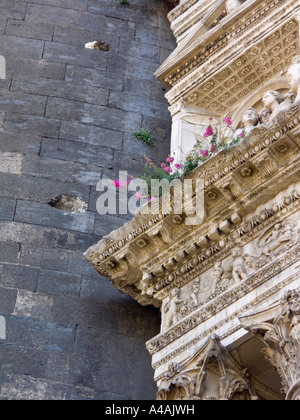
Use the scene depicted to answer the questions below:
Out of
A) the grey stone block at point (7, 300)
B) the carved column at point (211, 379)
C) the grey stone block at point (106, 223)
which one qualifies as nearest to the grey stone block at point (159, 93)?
the grey stone block at point (106, 223)

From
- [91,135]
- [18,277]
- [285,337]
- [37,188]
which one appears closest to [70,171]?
[37,188]

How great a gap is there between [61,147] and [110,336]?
312cm

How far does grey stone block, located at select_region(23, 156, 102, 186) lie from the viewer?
606 inches

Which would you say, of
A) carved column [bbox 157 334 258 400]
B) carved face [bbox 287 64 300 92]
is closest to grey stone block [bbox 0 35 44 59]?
carved face [bbox 287 64 300 92]

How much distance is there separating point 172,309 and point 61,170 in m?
3.44

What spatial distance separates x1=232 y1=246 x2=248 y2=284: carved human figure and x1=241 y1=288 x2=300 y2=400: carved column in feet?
2.74

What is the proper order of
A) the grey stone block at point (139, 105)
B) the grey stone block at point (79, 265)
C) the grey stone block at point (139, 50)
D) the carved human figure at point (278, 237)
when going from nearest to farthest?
the carved human figure at point (278, 237), the grey stone block at point (79, 265), the grey stone block at point (139, 105), the grey stone block at point (139, 50)

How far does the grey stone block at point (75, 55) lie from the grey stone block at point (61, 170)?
2133mm

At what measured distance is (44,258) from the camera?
14359 mm

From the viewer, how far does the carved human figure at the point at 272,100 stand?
45.8 feet

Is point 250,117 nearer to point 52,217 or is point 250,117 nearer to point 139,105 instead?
point 52,217

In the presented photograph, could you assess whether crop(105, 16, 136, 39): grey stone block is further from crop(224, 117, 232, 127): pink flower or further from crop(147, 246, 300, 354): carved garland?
crop(147, 246, 300, 354): carved garland

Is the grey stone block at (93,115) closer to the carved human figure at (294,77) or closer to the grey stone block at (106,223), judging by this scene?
the grey stone block at (106,223)
